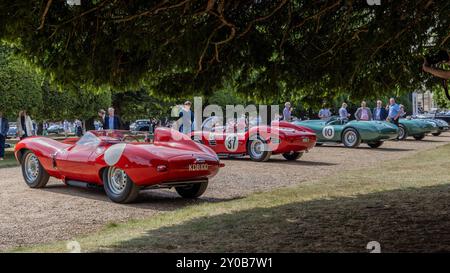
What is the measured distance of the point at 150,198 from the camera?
988 centimetres

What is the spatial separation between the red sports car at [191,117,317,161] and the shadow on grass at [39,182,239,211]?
17.2ft

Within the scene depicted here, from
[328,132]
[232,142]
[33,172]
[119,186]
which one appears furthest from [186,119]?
[119,186]

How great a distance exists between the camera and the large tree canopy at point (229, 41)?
19.3 ft

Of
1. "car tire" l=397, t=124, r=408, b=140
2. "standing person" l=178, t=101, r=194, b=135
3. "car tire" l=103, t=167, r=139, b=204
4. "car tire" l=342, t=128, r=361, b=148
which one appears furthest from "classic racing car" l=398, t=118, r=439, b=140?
"car tire" l=103, t=167, r=139, b=204

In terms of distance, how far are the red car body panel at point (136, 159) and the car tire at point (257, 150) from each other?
19.8ft

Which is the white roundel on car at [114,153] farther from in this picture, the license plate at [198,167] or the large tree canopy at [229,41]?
the large tree canopy at [229,41]

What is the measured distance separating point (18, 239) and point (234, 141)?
31.5 ft

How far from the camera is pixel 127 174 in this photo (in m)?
8.73

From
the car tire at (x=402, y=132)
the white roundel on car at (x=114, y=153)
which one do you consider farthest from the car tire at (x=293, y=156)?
the car tire at (x=402, y=132)

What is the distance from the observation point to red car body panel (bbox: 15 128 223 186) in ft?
28.3

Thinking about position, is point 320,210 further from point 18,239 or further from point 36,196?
point 36,196

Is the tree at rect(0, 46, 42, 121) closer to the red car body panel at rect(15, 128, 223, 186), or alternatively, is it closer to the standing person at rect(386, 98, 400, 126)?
the red car body panel at rect(15, 128, 223, 186)
